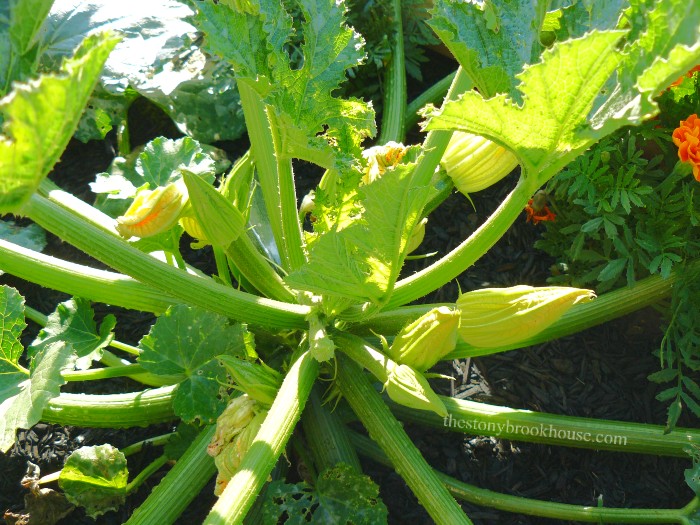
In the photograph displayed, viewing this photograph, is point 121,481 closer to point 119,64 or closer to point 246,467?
point 246,467

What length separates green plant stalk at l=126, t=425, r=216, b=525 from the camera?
1.64 metres

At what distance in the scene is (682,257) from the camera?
1.98 metres

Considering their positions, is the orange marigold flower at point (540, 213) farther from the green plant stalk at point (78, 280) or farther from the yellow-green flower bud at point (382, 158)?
the green plant stalk at point (78, 280)

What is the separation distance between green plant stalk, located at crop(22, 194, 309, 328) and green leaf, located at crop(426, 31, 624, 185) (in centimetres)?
60

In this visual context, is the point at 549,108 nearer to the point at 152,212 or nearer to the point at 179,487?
the point at 152,212

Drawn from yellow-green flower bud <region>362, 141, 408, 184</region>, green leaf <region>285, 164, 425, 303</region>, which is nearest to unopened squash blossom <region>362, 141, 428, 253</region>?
yellow-green flower bud <region>362, 141, 408, 184</region>

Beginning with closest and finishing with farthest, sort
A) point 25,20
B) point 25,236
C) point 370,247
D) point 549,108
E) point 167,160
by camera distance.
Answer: point 549,108
point 370,247
point 25,20
point 167,160
point 25,236

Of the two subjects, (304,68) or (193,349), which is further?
(193,349)

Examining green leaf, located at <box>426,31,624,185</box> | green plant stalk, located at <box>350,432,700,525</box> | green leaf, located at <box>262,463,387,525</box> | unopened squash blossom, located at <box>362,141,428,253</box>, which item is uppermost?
green leaf, located at <box>426,31,624,185</box>

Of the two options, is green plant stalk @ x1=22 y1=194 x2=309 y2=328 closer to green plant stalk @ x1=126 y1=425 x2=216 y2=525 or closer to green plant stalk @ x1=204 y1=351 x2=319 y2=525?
green plant stalk @ x1=204 y1=351 x2=319 y2=525

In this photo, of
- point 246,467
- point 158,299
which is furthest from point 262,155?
point 246,467

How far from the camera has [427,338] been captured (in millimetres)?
1541

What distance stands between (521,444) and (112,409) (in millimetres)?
1079

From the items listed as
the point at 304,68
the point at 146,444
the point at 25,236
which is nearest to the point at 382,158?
the point at 304,68
